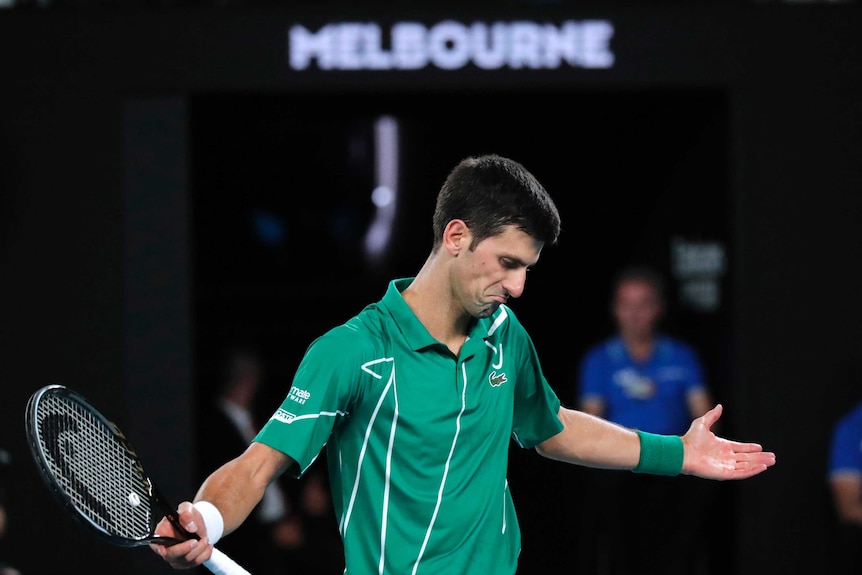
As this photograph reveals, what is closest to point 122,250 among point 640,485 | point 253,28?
point 253,28

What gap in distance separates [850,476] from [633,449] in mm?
2966

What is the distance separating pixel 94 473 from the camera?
254cm

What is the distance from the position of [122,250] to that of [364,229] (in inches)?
A: 77.3

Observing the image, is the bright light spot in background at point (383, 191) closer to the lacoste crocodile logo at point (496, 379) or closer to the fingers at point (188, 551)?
the lacoste crocodile logo at point (496, 379)

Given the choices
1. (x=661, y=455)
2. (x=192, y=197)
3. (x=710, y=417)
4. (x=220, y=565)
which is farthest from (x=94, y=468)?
(x=192, y=197)

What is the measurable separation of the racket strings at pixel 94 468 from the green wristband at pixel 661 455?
3.88 ft

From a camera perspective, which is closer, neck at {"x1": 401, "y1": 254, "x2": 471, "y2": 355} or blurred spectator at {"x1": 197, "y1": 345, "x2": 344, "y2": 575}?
neck at {"x1": 401, "y1": 254, "x2": 471, "y2": 355}

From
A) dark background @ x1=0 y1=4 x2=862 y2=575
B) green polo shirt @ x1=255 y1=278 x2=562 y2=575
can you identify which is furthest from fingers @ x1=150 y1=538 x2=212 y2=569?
dark background @ x1=0 y1=4 x2=862 y2=575

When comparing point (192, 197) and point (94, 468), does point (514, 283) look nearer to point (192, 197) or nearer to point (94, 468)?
point (94, 468)

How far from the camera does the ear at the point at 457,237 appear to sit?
276 cm

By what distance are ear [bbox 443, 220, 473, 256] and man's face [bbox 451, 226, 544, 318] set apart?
20 millimetres

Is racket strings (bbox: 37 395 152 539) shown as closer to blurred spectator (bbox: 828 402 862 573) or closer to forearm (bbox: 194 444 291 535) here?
forearm (bbox: 194 444 291 535)

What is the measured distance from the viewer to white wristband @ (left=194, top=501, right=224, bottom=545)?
234cm

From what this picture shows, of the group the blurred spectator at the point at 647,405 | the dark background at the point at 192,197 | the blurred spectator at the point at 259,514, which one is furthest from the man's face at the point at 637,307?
the blurred spectator at the point at 259,514
